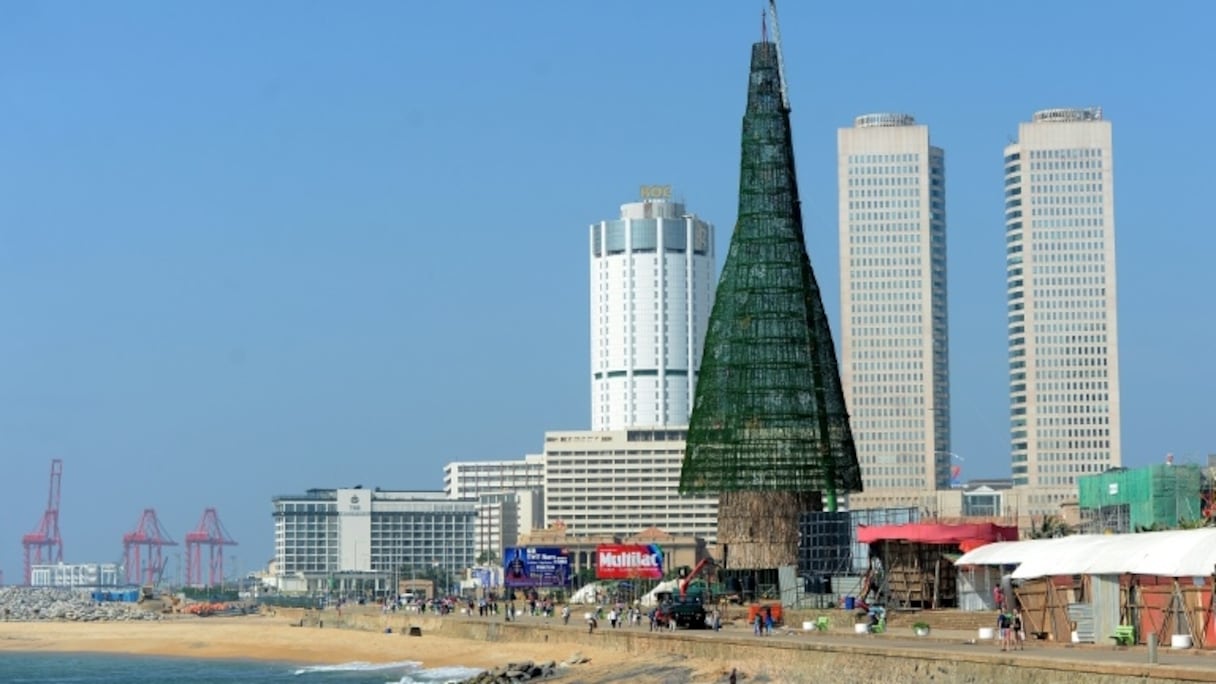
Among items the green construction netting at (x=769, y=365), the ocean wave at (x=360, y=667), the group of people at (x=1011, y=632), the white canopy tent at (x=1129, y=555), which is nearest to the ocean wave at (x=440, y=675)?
the ocean wave at (x=360, y=667)

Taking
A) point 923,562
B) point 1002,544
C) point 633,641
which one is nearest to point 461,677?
point 633,641

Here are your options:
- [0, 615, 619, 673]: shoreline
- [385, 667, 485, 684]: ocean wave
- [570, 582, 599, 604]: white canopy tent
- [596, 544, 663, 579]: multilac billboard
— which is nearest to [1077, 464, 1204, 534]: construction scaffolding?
[596, 544, 663, 579]: multilac billboard

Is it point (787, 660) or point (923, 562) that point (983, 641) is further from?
point (923, 562)

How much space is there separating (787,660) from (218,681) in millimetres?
44762

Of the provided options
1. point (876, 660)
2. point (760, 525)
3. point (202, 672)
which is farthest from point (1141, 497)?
point (876, 660)

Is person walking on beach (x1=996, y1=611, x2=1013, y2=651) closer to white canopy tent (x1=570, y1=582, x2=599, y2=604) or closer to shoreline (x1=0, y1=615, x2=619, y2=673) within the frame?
shoreline (x1=0, y1=615, x2=619, y2=673)

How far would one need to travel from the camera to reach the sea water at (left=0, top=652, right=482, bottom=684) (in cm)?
8812

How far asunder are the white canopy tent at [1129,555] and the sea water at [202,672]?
97.6 ft

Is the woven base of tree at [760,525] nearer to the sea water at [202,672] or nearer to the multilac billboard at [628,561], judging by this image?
the multilac billboard at [628,561]

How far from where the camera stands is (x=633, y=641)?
7181cm

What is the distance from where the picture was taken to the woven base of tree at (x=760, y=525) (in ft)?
359

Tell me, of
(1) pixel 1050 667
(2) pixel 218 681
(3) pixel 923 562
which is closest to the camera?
(1) pixel 1050 667

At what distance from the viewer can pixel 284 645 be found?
124 m

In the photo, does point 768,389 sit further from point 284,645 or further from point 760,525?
point 284,645
